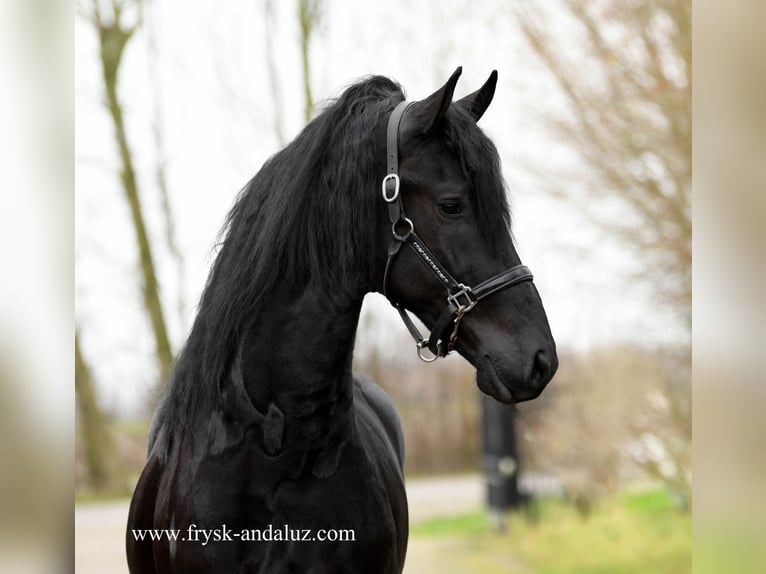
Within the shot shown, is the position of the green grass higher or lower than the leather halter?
lower

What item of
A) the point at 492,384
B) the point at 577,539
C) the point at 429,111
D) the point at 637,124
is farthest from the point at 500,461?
the point at 429,111

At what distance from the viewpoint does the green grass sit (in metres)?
5.70

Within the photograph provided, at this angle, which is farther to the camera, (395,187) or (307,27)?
(307,27)

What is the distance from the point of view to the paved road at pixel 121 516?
5086 millimetres

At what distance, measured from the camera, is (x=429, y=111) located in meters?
2.15

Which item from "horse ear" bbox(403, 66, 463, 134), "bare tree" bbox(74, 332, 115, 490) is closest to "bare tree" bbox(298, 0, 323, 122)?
"bare tree" bbox(74, 332, 115, 490)

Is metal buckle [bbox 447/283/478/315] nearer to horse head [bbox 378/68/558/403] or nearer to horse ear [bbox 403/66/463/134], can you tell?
horse head [bbox 378/68/558/403]

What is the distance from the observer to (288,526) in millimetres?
2287

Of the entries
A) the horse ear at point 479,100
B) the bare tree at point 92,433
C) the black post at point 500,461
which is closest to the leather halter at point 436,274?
the horse ear at point 479,100

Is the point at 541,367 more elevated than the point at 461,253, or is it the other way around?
the point at 461,253

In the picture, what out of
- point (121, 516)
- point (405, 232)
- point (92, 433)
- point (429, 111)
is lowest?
point (121, 516)

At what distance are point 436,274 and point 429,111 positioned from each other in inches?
17.1

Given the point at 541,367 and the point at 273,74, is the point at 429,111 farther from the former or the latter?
the point at 273,74
